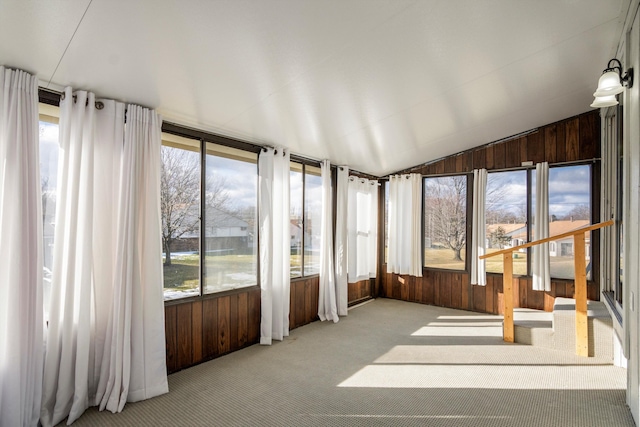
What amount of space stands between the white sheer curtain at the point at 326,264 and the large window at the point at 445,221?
201cm

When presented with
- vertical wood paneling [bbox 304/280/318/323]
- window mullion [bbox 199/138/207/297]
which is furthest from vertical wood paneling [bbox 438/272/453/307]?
window mullion [bbox 199/138/207/297]

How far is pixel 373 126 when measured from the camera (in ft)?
12.8

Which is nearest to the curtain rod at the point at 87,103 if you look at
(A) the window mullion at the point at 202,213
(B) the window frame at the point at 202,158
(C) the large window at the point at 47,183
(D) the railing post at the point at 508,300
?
Result: (C) the large window at the point at 47,183

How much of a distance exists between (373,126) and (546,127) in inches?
113

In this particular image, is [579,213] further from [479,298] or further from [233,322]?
[233,322]

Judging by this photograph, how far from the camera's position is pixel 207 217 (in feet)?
11.7

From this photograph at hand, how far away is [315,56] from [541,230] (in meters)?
4.18

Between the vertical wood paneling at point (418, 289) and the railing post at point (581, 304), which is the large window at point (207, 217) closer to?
the vertical wood paneling at point (418, 289)

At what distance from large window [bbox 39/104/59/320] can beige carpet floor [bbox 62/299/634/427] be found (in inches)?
41.3

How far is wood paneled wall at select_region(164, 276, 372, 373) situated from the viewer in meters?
3.19

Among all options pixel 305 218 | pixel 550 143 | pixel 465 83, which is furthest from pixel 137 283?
pixel 550 143

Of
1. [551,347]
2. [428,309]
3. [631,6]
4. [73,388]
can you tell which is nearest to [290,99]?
[631,6]

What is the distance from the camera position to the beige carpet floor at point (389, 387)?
8.08ft

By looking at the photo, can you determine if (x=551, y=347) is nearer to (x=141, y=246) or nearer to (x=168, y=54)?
(x=141, y=246)
